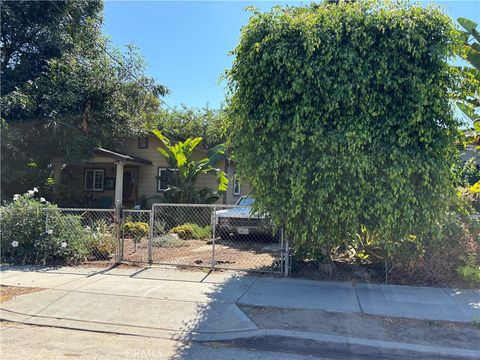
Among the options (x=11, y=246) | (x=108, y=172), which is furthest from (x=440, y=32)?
(x=108, y=172)

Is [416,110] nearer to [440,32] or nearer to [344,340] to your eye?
[440,32]

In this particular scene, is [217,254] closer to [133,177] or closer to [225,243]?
[225,243]

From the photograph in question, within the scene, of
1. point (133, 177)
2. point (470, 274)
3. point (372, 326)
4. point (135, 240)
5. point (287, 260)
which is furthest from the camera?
point (133, 177)

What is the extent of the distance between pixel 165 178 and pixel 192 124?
12.6m

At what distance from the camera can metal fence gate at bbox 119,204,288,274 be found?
9.11 m

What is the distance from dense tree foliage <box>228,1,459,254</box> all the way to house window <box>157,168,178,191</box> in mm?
10133

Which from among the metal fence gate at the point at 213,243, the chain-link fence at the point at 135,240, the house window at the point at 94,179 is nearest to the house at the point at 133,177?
the house window at the point at 94,179

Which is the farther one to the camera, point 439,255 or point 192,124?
point 192,124

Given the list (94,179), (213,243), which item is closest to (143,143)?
(94,179)

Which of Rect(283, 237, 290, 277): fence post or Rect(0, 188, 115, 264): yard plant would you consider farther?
Rect(0, 188, 115, 264): yard plant

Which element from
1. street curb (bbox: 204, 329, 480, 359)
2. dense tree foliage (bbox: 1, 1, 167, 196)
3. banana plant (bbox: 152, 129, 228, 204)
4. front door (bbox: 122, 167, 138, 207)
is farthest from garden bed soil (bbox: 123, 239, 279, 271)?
front door (bbox: 122, 167, 138, 207)

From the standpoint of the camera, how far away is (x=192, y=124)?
1183 inches

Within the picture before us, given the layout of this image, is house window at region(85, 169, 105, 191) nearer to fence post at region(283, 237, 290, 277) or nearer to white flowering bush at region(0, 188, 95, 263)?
white flowering bush at region(0, 188, 95, 263)

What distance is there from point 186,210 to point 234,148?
8.57m
